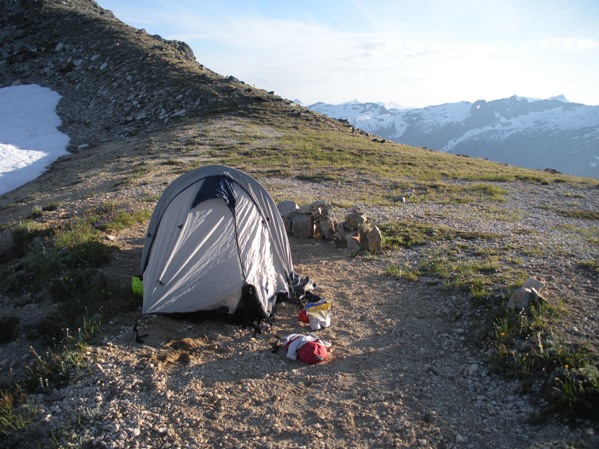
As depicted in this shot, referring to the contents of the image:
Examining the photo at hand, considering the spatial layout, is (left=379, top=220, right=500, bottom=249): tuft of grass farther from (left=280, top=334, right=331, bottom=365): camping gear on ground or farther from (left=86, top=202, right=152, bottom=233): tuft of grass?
(left=86, top=202, right=152, bottom=233): tuft of grass

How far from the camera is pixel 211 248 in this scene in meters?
8.99

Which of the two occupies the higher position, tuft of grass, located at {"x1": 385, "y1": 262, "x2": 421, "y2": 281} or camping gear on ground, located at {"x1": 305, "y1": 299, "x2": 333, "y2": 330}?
tuft of grass, located at {"x1": 385, "y1": 262, "x2": 421, "y2": 281}

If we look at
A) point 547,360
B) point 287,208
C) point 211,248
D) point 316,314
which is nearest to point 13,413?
point 211,248

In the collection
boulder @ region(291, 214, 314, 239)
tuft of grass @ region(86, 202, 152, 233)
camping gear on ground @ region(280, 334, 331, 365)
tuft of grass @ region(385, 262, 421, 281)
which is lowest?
camping gear on ground @ region(280, 334, 331, 365)

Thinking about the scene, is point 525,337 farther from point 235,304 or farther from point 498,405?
point 235,304

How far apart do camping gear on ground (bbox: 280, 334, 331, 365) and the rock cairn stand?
5.40 m

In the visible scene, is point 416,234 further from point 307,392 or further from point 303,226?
point 307,392

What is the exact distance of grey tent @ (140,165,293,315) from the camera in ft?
28.4

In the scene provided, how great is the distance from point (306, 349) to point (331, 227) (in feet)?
21.1

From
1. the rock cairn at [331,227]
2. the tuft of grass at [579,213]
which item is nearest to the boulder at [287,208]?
the rock cairn at [331,227]

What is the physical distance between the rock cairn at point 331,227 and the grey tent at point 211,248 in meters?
3.62

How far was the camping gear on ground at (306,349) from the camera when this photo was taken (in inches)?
298

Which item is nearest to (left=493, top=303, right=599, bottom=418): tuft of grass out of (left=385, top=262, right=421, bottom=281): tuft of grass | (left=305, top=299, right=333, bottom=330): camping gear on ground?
(left=385, top=262, right=421, bottom=281): tuft of grass

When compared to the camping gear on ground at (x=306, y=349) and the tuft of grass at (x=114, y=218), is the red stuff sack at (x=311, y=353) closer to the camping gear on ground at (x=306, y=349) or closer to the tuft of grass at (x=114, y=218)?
the camping gear on ground at (x=306, y=349)
